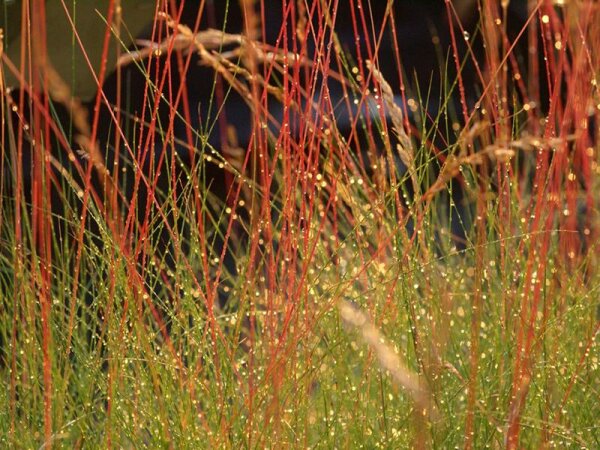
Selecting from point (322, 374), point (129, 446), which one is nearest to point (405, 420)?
point (322, 374)

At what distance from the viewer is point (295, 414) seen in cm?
137

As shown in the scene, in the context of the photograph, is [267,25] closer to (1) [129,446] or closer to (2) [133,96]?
(2) [133,96]

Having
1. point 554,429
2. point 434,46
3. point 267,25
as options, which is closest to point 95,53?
point 267,25

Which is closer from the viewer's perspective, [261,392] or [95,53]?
[261,392]

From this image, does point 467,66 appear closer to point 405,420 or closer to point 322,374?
point 322,374

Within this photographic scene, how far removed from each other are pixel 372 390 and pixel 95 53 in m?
1.57

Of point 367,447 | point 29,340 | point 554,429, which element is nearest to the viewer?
point 554,429

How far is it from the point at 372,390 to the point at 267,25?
1837 millimetres

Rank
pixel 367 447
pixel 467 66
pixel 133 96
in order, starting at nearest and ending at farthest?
pixel 367 447 → pixel 133 96 → pixel 467 66

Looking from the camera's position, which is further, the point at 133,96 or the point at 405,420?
the point at 133,96

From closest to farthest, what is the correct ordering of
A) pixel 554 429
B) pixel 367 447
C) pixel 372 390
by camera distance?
pixel 554 429 < pixel 367 447 < pixel 372 390

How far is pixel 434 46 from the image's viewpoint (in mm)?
3529

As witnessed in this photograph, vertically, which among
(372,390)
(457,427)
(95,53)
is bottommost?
(372,390)

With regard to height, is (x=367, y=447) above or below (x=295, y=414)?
below
